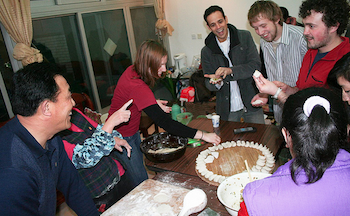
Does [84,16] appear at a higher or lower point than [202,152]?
higher

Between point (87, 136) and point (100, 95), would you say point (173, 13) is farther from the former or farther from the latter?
point (87, 136)

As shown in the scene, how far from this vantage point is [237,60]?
264cm

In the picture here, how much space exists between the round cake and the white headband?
74 cm

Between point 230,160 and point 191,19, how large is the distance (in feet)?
13.4

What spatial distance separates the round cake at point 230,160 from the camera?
1520 mm

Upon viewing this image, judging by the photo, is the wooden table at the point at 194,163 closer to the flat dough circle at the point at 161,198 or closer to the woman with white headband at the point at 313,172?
the flat dough circle at the point at 161,198

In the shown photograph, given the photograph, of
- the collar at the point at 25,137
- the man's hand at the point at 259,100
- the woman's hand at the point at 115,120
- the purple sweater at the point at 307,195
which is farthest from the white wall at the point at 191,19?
the collar at the point at 25,137

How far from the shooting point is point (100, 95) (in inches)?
176

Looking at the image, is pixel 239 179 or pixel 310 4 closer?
pixel 239 179

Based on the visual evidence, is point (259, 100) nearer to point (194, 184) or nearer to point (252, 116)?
point (252, 116)

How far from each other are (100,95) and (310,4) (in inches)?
142

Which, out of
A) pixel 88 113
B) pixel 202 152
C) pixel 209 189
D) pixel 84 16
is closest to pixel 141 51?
pixel 202 152

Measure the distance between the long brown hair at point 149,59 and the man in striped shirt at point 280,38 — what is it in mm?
918

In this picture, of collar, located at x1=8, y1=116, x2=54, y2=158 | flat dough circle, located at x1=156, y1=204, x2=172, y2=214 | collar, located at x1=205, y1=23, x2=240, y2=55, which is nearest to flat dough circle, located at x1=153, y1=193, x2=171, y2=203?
flat dough circle, located at x1=156, y1=204, x2=172, y2=214
